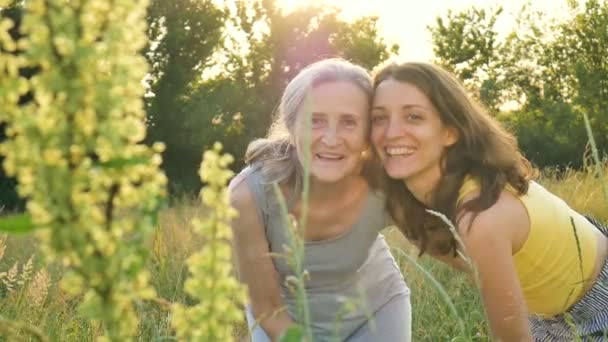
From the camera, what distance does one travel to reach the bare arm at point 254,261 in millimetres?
4246

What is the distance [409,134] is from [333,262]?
3.24 ft

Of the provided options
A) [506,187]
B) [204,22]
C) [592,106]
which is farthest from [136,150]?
[204,22]

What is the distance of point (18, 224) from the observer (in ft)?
2.50

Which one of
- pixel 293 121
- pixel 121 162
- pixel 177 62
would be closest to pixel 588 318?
pixel 293 121

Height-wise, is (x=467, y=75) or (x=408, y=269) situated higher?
(x=467, y=75)

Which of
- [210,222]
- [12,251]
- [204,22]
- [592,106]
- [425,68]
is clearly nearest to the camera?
[210,222]

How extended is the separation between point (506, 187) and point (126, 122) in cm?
319

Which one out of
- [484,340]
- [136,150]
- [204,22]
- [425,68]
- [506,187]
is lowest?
[484,340]

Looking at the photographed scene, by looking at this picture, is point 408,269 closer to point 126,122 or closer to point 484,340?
point 484,340

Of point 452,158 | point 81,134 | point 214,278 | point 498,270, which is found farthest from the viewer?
point 452,158

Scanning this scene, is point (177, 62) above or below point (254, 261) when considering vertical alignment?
above

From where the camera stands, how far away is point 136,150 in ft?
2.49

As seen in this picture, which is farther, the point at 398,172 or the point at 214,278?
the point at 398,172

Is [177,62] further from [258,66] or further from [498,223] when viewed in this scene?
[498,223]
